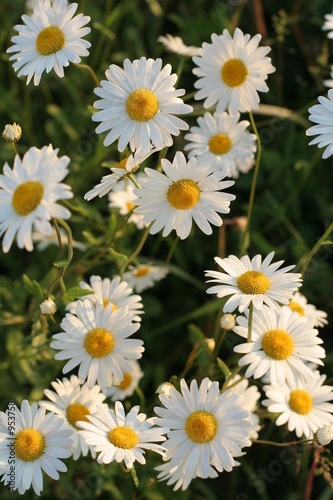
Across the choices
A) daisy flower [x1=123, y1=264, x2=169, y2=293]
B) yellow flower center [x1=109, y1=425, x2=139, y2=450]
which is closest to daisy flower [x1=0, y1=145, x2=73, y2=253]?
yellow flower center [x1=109, y1=425, x2=139, y2=450]

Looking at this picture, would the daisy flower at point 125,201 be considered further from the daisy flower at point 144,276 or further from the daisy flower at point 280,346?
the daisy flower at point 280,346

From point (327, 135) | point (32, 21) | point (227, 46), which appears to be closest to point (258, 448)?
point (327, 135)

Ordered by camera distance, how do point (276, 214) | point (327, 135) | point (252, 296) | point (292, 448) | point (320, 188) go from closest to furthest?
1. point (252, 296)
2. point (327, 135)
3. point (292, 448)
4. point (276, 214)
5. point (320, 188)

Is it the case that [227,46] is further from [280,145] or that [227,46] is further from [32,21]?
[280,145]

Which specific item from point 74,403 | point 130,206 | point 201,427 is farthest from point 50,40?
point 201,427

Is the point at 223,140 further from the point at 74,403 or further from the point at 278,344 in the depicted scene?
the point at 74,403
